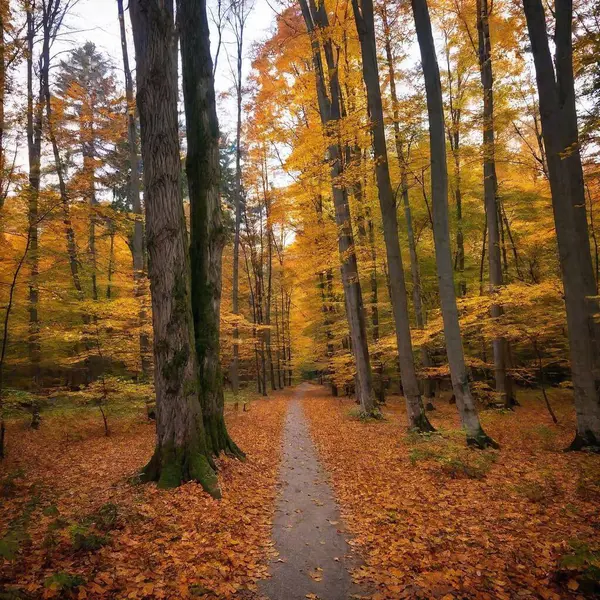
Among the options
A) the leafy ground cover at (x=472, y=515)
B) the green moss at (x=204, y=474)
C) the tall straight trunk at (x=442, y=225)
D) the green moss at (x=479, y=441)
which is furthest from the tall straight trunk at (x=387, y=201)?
the green moss at (x=204, y=474)

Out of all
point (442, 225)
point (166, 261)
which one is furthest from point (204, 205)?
point (442, 225)

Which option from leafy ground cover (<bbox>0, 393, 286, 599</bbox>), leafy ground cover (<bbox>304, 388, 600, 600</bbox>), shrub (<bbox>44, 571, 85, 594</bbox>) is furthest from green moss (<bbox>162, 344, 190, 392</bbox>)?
leafy ground cover (<bbox>304, 388, 600, 600</bbox>)

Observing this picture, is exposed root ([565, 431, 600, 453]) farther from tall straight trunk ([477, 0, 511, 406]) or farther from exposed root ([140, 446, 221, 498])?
exposed root ([140, 446, 221, 498])

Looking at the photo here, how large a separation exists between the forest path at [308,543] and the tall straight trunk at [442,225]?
3.45 metres

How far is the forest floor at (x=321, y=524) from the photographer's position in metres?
3.12

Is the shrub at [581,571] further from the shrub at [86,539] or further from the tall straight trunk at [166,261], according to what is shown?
the tall straight trunk at [166,261]

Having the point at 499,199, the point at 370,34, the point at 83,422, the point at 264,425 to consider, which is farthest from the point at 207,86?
the point at 499,199

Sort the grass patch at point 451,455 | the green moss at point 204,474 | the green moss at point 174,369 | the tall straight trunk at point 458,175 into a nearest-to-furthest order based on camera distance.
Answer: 1. the green moss at point 204,474
2. the green moss at point 174,369
3. the grass patch at point 451,455
4. the tall straight trunk at point 458,175

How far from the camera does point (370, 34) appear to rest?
931cm

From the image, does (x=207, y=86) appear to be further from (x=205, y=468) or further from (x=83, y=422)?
(x=83, y=422)

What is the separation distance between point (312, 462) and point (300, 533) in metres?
3.40

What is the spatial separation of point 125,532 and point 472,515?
415 cm

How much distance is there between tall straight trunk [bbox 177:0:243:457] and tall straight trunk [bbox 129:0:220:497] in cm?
110

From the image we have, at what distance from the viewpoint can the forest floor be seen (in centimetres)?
312
